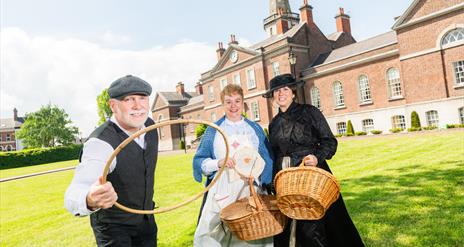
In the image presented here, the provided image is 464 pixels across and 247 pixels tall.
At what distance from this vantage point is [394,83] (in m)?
24.2

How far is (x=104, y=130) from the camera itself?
2.24 m

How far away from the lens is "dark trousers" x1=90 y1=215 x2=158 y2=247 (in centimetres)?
228

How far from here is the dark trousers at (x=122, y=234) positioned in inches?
89.7

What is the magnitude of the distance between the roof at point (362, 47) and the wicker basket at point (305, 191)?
2447 cm

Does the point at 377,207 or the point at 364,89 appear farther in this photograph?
the point at 364,89

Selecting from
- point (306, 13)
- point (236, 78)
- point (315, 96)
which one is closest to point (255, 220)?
point (315, 96)

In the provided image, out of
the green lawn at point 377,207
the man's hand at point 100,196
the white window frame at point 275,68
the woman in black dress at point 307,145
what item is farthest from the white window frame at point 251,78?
the man's hand at point 100,196

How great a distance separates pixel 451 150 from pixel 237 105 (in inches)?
380

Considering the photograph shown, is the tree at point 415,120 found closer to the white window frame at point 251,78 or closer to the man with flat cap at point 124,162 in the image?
the white window frame at point 251,78

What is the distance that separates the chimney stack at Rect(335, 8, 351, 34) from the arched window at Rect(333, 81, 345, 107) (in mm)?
10243

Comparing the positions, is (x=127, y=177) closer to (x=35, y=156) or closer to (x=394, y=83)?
(x=394, y=83)

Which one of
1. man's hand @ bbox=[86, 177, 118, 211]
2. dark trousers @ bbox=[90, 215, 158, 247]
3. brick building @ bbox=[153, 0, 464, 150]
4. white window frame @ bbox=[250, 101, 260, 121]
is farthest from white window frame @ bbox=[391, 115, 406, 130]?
man's hand @ bbox=[86, 177, 118, 211]

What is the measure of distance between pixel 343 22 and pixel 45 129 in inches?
2179

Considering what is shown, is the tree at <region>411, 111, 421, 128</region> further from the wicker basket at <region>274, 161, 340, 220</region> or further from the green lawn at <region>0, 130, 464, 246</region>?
the wicker basket at <region>274, 161, 340, 220</region>
